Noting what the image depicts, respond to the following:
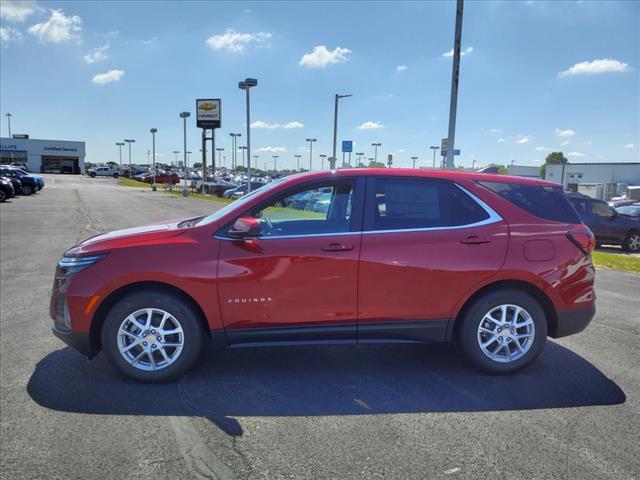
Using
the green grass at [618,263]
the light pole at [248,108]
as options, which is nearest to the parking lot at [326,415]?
the green grass at [618,263]

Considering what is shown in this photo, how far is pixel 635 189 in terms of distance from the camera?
149 ft

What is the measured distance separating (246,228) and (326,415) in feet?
4.96

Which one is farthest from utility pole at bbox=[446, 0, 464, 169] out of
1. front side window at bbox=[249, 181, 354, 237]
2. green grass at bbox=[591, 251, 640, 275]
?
front side window at bbox=[249, 181, 354, 237]

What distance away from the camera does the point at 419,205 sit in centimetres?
407

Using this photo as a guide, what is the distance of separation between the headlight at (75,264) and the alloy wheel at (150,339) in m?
0.52

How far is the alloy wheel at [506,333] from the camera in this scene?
160 inches

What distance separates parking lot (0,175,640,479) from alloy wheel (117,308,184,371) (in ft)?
0.69

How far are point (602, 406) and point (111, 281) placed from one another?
3.88 m

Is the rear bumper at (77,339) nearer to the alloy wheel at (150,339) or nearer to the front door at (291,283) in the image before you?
the alloy wheel at (150,339)

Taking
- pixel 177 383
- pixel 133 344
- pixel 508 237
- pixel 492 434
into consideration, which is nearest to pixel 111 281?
pixel 133 344

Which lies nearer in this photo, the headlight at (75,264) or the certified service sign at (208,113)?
the headlight at (75,264)

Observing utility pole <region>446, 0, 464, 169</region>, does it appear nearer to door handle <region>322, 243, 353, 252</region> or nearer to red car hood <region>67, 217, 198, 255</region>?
door handle <region>322, 243, 353, 252</region>

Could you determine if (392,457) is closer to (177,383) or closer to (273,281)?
(273,281)

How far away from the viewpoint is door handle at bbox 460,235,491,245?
397cm
